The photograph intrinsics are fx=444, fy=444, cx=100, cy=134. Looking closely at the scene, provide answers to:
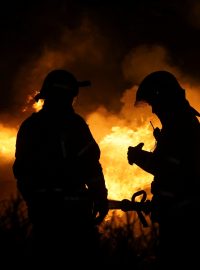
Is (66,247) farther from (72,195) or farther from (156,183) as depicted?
(156,183)

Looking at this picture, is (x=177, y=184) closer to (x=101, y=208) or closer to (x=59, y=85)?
(x=101, y=208)

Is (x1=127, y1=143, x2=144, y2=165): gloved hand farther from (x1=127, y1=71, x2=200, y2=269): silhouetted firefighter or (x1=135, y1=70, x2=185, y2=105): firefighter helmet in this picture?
(x1=135, y1=70, x2=185, y2=105): firefighter helmet

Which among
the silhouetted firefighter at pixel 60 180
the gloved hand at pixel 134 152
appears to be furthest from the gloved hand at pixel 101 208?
the gloved hand at pixel 134 152

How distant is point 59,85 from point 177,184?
7.49 feet

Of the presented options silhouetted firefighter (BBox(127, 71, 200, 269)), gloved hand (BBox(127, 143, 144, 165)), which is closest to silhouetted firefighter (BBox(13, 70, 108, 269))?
gloved hand (BBox(127, 143, 144, 165))

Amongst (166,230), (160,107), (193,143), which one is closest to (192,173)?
(193,143)

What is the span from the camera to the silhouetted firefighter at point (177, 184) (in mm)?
5699

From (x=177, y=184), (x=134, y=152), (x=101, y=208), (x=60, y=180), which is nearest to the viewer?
(x=177, y=184)

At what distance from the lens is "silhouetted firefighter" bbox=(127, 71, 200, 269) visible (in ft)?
18.7

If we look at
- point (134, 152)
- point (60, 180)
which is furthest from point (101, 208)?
point (134, 152)

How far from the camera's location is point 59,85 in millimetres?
6625

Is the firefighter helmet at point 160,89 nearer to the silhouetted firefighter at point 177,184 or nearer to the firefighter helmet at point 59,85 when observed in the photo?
the silhouetted firefighter at point 177,184

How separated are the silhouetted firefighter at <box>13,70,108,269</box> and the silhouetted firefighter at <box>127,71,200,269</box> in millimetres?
833

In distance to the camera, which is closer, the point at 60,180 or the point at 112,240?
the point at 60,180
